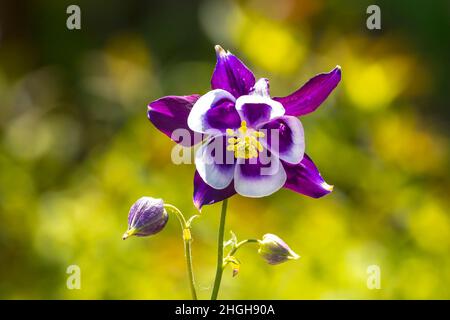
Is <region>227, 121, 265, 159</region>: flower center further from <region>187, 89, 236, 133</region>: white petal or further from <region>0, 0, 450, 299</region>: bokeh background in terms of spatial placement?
<region>0, 0, 450, 299</region>: bokeh background

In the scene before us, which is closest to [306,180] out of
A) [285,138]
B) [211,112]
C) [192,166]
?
[285,138]

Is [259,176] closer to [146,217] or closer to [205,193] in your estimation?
[205,193]

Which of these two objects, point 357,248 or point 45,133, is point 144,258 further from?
point 45,133

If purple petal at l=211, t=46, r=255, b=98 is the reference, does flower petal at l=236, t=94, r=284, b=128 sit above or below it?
below

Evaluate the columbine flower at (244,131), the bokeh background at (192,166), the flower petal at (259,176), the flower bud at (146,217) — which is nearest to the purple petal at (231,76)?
the columbine flower at (244,131)

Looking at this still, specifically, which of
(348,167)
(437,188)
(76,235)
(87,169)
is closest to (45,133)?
(87,169)

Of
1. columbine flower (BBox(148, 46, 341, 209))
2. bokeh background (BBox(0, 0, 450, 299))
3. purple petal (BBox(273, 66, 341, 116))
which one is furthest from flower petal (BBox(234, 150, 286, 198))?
bokeh background (BBox(0, 0, 450, 299))
